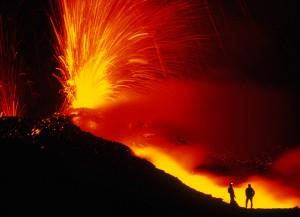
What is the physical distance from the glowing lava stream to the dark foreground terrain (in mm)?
5034

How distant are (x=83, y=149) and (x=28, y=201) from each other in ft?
17.4

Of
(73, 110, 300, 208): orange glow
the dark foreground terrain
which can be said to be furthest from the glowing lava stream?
the dark foreground terrain

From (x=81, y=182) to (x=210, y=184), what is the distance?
11.6 metres

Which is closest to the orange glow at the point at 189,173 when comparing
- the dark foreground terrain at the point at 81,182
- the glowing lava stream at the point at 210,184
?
the glowing lava stream at the point at 210,184

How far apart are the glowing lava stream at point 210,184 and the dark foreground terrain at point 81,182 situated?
5034mm

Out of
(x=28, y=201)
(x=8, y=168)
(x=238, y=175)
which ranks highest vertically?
(x=238, y=175)

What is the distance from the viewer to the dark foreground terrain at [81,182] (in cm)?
1994

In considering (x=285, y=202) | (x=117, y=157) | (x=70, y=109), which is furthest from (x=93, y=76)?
(x=285, y=202)

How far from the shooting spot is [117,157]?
80.6ft

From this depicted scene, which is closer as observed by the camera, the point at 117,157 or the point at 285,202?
the point at 117,157

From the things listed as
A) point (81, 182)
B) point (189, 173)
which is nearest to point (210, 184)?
point (189, 173)

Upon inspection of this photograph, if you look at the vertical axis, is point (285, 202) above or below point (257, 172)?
below

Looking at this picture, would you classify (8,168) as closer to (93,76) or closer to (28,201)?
(28,201)

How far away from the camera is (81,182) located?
21.6m
